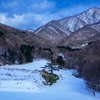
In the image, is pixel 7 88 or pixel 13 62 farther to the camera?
pixel 13 62

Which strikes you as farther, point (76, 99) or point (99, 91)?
point (99, 91)

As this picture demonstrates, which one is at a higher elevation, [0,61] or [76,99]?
[0,61]

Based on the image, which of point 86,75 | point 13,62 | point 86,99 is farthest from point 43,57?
point 86,99

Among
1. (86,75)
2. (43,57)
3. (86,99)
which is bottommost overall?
(86,99)

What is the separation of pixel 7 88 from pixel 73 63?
118 ft

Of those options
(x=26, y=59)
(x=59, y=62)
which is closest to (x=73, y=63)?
(x=59, y=62)

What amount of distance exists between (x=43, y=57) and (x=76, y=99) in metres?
59.7

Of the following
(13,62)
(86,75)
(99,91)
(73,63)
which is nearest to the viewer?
(99,91)

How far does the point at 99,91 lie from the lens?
22.3 metres

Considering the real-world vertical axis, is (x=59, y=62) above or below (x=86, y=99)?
above

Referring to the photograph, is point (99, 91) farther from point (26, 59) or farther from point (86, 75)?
point (26, 59)

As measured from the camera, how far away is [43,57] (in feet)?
253

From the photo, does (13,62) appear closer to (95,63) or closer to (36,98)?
(95,63)

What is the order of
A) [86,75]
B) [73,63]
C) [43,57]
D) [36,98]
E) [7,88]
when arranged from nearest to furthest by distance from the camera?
[36,98], [7,88], [86,75], [73,63], [43,57]
